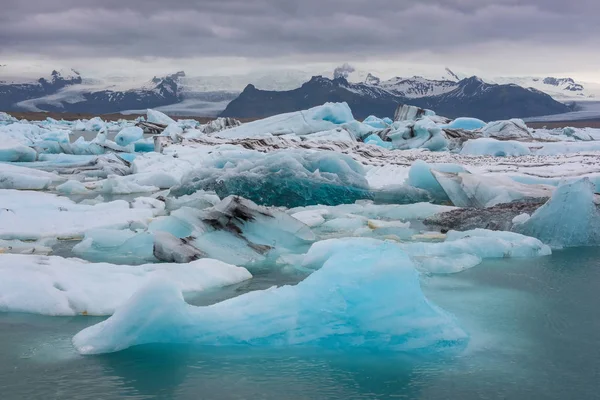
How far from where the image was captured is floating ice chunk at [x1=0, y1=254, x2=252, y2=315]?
4371mm

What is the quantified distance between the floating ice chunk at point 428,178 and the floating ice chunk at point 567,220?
3.35m

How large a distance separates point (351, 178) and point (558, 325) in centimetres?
639

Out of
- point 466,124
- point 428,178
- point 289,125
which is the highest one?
point 289,125

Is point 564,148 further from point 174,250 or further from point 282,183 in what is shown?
point 174,250

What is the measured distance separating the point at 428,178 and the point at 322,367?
24.1 ft

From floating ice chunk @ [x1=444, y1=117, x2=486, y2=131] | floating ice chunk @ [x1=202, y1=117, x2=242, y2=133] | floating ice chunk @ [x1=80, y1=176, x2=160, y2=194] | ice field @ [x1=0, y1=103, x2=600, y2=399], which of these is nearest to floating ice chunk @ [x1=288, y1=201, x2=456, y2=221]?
ice field @ [x1=0, y1=103, x2=600, y2=399]

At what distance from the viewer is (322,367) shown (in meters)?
3.43

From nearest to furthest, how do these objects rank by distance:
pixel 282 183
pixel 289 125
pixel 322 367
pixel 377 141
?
pixel 322 367
pixel 282 183
pixel 289 125
pixel 377 141

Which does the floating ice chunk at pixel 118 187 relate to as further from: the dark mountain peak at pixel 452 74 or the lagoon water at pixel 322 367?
the dark mountain peak at pixel 452 74

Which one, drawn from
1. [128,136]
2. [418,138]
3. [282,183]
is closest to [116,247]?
[282,183]

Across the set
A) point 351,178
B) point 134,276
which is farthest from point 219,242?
point 351,178

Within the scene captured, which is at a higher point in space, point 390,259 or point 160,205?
point 390,259

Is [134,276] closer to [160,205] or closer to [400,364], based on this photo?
[400,364]

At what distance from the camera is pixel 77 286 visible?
4.59 metres
